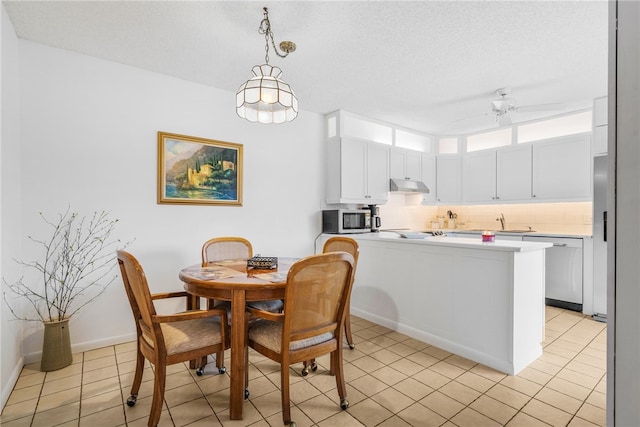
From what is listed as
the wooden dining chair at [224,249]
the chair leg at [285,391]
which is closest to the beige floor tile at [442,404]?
the chair leg at [285,391]

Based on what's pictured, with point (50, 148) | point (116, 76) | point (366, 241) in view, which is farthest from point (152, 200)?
point (366, 241)

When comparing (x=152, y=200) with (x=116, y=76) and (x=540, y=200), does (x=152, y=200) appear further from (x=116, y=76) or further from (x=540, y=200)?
(x=540, y=200)

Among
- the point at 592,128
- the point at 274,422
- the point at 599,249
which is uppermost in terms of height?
the point at 592,128

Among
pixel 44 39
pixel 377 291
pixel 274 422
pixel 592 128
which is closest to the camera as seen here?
pixel 274 422

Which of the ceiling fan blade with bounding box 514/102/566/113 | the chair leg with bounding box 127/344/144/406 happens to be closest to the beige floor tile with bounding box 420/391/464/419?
the chair leg with bounding box 127/344/144/406

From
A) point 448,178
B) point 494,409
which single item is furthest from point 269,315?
point 448,178

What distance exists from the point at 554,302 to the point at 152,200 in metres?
4.91

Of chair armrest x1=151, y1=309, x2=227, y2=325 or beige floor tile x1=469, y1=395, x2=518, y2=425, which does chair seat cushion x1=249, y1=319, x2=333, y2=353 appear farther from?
beige floor tile x1=469, y1=395, x2=518, y2=425

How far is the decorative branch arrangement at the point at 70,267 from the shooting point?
258cm

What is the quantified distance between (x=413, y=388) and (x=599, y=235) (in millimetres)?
3020

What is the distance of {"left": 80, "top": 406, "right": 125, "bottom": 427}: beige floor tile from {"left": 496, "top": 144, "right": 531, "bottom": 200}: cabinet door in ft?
16.9

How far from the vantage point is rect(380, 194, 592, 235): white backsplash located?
4.46m

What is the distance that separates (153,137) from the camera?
10.1ft

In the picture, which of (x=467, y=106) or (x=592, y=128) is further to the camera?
(x=467, y=106)
